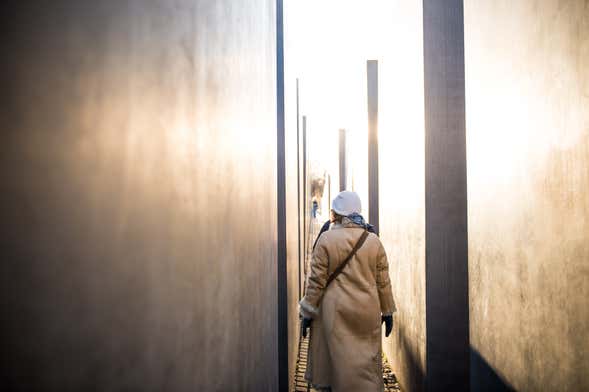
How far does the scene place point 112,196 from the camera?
1.81 ft

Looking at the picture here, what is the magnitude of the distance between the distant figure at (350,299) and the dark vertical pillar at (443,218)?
23.7 inches

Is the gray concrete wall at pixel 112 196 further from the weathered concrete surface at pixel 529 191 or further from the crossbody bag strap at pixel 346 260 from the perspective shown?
the crossbody bag strap at pixel 346 260

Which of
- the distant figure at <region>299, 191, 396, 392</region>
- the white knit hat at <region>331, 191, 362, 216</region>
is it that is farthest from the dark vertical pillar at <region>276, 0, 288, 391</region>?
the white knit hat at <region>331, 191, 362, 216</region>

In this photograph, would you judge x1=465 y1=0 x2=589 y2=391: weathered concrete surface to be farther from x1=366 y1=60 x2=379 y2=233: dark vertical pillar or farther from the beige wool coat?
x1=366 y1=60 x2=379 y2=233: dark vertical pillar

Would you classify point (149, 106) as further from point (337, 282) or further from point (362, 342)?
point (362, 342)

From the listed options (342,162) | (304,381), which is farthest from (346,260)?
(342,162)

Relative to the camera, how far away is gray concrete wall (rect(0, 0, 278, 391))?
0.39 meters

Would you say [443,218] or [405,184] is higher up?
[405,184]

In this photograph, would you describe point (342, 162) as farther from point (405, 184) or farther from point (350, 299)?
point (350, 299)

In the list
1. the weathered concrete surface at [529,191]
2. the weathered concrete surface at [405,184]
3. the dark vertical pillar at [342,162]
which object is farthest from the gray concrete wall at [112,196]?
the dark vertical pillar at [342,162]

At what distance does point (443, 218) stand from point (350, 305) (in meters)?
1.39

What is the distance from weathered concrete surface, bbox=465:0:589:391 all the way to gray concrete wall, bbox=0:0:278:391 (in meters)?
1.35

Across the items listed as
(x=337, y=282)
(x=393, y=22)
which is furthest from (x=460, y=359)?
(x=393, y=22)

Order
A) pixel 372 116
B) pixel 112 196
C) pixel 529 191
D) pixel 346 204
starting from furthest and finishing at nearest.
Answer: pixel 372 116, pixel 346 204, pixel 529 191, pixel 112 196
